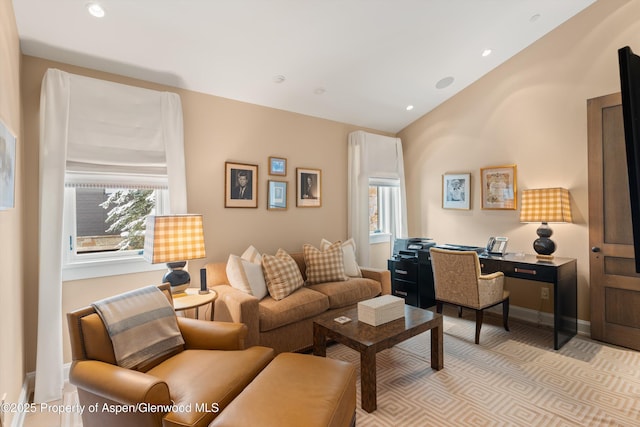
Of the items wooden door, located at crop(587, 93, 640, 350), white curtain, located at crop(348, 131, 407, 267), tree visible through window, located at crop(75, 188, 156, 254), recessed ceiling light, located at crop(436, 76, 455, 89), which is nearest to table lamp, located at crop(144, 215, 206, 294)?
tree visible through window, located at crop(75, 188, 156, 254)

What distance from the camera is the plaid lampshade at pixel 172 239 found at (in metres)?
2.45

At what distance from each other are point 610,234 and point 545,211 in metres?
0.57

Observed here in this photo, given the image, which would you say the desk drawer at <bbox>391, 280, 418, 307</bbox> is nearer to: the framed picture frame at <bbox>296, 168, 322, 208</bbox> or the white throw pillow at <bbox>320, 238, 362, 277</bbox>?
the white throw pillow at <bbox>320, 238, 362, 277</bbox>

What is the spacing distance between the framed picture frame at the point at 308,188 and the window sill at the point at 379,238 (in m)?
1.14

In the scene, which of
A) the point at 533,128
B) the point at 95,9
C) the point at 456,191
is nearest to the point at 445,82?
the point at 533,128

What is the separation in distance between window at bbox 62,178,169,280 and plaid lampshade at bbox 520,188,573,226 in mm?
3719

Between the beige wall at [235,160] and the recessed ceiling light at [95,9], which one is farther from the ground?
the recessed ceiling light at [95,9]

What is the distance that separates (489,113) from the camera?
4.08 m

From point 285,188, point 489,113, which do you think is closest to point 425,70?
point 489,113

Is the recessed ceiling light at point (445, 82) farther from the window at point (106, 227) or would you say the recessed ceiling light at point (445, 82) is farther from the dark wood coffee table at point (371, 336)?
the window at point (106, 227)

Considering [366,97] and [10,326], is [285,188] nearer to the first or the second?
[366,97]

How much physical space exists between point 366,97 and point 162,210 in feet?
8.80

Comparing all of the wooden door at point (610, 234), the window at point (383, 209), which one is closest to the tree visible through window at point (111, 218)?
the window at point (383, 209)

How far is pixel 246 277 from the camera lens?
9.50 feet
